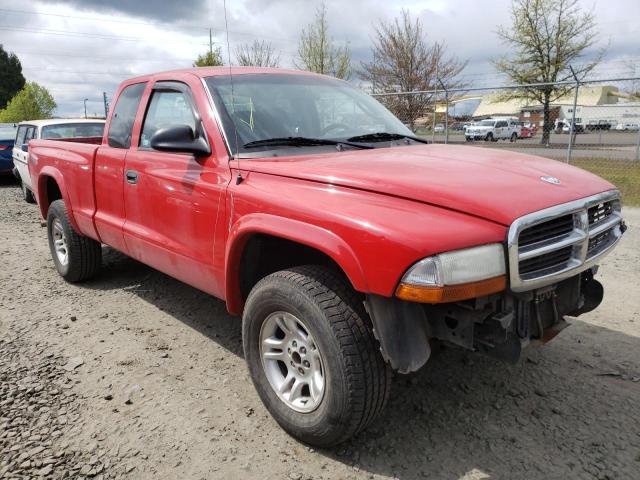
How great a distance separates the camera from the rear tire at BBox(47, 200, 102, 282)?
493cm

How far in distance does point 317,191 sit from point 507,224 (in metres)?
0.88

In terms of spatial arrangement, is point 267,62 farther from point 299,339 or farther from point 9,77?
point 9,77

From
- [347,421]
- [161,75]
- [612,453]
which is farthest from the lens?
[161,75]

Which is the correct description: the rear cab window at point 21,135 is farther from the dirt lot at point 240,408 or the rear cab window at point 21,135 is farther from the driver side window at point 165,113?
the driver side window at point 165,113

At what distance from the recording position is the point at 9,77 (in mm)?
59219

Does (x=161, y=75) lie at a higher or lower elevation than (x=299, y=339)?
higher

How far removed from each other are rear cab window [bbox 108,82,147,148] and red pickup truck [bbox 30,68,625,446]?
0.62 ft

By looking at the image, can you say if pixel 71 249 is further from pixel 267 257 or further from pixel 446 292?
pixel 446 292

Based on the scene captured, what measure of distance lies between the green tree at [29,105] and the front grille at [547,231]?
134 feet

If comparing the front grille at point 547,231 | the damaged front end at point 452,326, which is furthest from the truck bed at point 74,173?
the front grille at point 547,231

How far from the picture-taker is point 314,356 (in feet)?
8.41

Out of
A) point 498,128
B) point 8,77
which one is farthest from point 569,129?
point 8,77

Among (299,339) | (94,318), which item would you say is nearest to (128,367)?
(94,318)

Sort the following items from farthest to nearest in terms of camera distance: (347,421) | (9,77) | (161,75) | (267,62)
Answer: (9,77) < (267,62) < (161,75) < (347,421)
